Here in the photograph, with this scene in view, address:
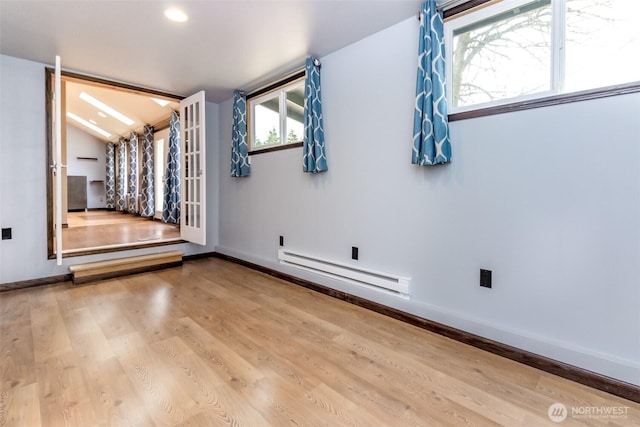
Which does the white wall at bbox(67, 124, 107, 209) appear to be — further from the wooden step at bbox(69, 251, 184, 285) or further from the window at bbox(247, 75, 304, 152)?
the window at bbox(247, 75, 304, 152)

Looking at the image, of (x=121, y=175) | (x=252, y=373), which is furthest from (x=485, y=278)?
(x=121, y=175)

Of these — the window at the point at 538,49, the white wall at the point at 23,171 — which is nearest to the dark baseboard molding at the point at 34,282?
the white wall at the point at 23,171

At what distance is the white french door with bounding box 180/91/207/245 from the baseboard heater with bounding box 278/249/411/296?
4.00 feet

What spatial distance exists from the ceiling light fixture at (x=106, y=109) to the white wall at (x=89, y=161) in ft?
11.0

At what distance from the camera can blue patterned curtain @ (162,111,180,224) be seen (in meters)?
5.93

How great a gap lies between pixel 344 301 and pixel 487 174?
150 centimetres

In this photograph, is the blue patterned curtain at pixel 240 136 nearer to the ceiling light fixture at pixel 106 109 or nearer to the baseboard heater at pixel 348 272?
the baseboard heater at pixel 348 272

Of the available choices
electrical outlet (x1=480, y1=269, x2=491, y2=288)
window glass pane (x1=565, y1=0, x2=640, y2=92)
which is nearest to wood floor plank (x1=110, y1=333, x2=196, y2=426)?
electrical outlet (x1=480, y1=269, x2=491, y2=288)

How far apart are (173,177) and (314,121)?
4.43 metres

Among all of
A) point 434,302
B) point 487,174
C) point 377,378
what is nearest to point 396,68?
point 487,174

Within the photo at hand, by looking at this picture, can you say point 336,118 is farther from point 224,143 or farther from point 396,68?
point 224,143

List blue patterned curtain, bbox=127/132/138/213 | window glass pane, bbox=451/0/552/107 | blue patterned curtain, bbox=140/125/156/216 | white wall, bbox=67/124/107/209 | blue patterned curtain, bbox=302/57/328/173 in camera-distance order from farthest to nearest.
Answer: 1. white wall, bbox=67/124/107/209
2. blue patterned curtain, bbox=127/132/138/213
3. blue patterned curtain, bbox=140/125/156/216
4. blue patterned curtain, bbox=302/57/328/173
5. window glass pane, bbox=451/0/552/107

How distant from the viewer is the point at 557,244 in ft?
5.29

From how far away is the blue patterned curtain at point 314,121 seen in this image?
8.94 ft
